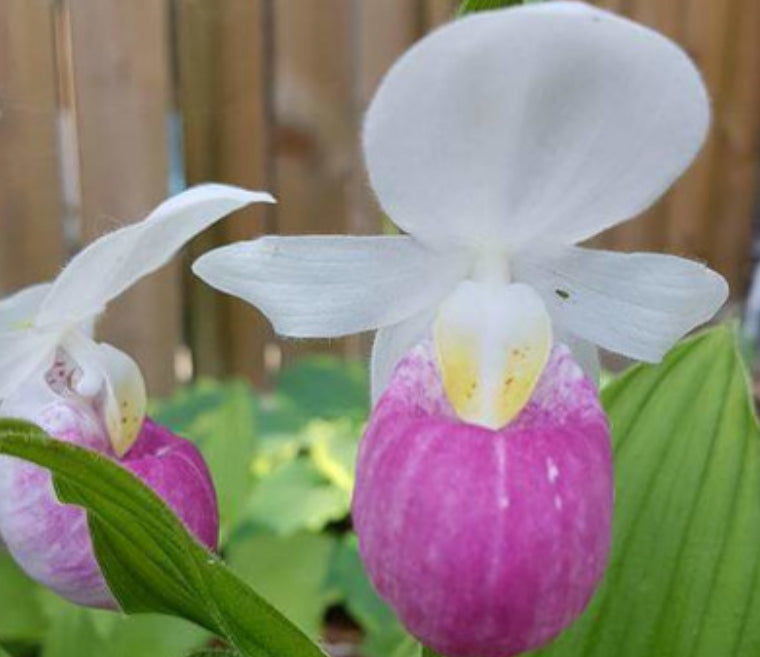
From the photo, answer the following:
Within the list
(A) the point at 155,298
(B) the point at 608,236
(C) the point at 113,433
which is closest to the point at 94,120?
(A) the point at 155,298

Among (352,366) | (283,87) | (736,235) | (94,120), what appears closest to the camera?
(352,366)

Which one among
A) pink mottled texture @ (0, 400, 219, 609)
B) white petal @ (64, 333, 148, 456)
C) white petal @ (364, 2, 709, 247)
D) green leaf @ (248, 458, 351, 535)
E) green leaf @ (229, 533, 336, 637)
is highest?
white petal @ (364, 2, 709, 247)

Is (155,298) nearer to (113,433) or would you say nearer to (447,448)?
(113,433)

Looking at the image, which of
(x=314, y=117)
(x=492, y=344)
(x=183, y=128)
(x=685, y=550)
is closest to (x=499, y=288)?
(x=492, y=344)

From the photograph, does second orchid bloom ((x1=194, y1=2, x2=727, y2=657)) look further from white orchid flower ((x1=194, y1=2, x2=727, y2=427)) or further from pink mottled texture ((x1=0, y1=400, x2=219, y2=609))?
pink mottled texture ((x1=0, y1=400, x2=219, y2=609))

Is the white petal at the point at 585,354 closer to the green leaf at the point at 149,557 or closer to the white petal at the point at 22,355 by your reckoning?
the green leaf at the point at 149,557

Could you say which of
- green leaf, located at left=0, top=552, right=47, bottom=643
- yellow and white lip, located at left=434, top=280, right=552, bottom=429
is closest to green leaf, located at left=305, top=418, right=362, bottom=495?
green leaf, located at left=0, top=552, right=47, bottom=643

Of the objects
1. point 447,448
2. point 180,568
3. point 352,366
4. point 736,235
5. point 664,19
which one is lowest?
point 736,235
